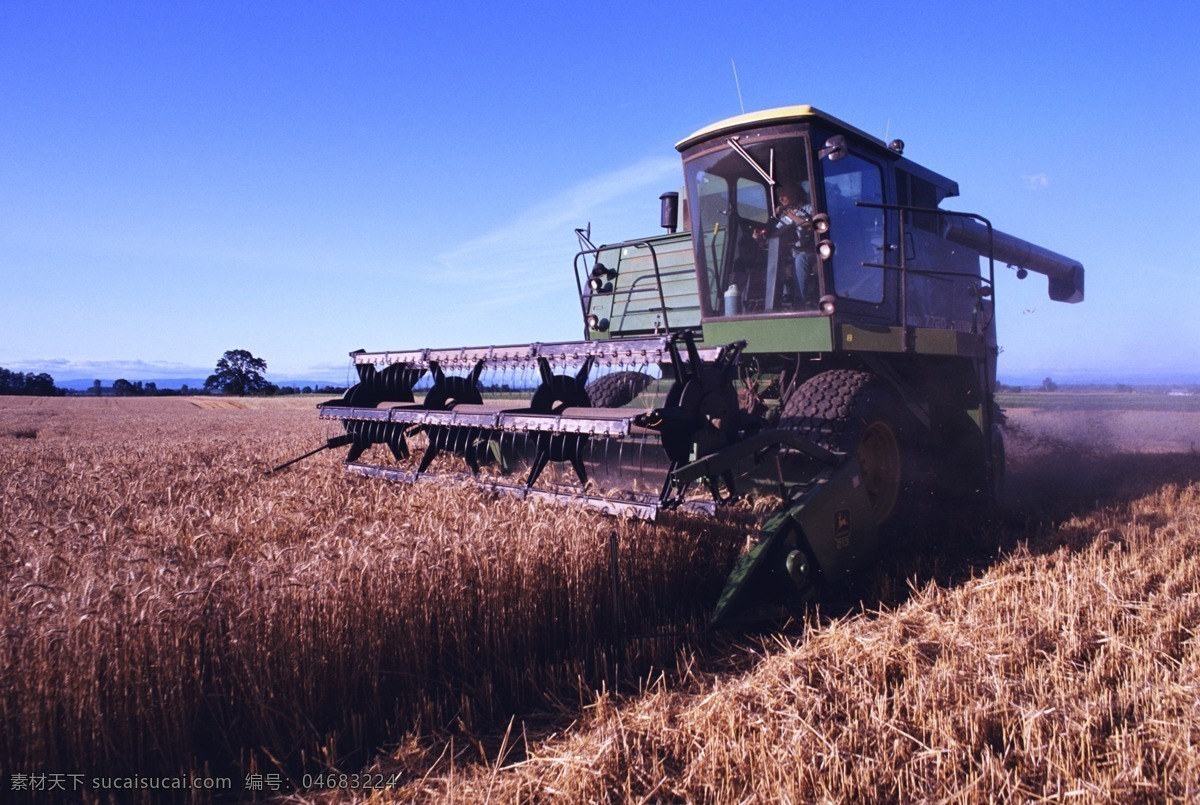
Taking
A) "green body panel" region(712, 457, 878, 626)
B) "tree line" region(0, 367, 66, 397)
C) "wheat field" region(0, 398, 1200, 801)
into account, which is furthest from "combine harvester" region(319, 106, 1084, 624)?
"tree line" region(0, 367, 66, 397)

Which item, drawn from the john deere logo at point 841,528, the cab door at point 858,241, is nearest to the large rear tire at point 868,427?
the john deere logo at point 841,528

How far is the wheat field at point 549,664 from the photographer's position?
85.6 inches

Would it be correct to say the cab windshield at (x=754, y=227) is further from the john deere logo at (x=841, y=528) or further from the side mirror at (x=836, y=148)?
the john deere logo at (x=841, y=528)

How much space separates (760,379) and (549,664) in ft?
8.77

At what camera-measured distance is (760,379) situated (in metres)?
5.17

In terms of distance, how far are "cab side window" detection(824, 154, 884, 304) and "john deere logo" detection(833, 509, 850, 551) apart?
138 cm

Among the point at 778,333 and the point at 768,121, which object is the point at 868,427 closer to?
the point at 778,333

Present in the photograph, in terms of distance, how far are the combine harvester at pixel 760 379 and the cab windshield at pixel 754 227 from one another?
1 centimetres

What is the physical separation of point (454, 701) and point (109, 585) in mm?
1150

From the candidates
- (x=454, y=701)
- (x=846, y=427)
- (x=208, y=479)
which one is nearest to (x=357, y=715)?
(x=454, y=701)

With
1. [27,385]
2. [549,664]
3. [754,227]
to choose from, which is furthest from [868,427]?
[27,385]

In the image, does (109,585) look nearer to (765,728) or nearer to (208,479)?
(765,728)

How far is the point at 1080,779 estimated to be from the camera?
2.04m

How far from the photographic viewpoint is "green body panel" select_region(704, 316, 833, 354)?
4434 millimetres
